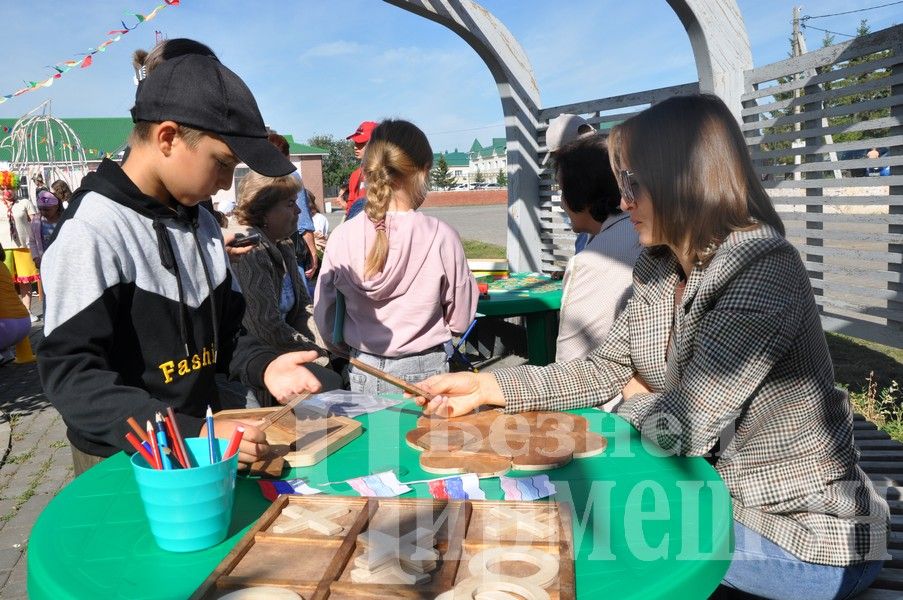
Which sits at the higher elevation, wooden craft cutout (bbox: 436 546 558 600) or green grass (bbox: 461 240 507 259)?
wooden craft cutout (bbox: 436 546 558 600)

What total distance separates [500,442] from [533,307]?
285 centimetres

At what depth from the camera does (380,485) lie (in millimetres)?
1436

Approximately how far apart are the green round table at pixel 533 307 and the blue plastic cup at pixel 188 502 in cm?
312

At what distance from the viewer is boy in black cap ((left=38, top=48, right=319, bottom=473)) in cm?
146

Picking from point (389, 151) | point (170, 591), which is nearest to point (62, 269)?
point (170, 591)

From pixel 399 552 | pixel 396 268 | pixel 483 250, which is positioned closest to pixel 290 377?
pixel 399 552

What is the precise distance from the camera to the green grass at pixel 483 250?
50.7 feet

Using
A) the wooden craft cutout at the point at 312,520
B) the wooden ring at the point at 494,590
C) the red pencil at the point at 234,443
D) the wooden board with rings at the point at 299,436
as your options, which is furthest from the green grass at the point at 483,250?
the wooden ring at the point at 494,590

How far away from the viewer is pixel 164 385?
68.9 inches

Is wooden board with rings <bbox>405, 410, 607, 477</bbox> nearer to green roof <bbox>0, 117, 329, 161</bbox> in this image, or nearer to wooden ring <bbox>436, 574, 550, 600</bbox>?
wooden ring <bbox>436, 574, 550, 600</bbox>

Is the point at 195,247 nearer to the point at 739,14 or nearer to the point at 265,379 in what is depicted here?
the point at 265,379

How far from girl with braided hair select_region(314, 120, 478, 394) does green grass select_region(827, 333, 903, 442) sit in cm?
285

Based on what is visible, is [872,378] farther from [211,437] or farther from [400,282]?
[211,437]

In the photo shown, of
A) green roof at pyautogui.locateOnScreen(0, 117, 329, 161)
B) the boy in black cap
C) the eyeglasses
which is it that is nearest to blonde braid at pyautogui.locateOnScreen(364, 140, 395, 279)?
the boy in black cap
